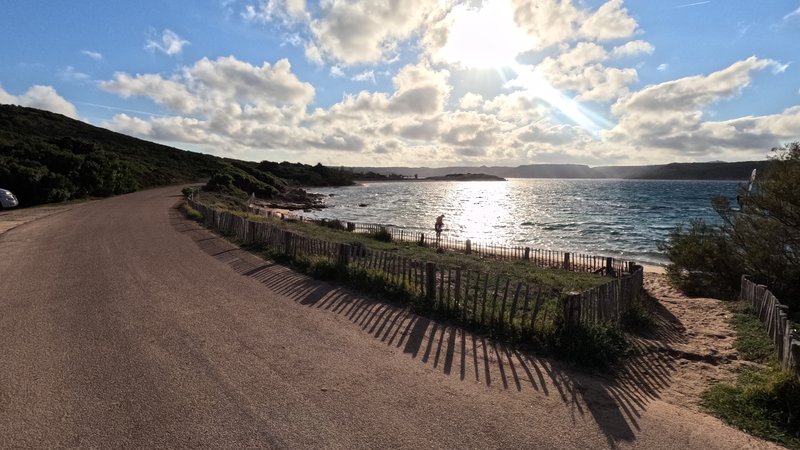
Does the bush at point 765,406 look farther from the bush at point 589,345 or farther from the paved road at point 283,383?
the bush at point 589,345

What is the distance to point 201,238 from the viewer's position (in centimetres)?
1814

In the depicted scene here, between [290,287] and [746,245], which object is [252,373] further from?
[746,245]

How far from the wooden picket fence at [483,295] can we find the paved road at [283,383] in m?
0.69

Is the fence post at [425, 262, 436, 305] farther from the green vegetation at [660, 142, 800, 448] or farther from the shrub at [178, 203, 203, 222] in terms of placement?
the shrub at [178, 203, 203, 222]

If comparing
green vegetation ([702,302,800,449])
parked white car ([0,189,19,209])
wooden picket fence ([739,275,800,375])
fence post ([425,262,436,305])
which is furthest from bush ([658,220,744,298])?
parked white car ([0,189,19,209])

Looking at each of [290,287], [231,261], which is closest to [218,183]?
[231,261]

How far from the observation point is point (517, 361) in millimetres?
6480

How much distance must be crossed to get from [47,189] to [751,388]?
43603 mm

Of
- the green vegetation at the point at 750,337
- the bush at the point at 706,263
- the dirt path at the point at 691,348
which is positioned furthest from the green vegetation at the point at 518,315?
the bush at the point at 706,263

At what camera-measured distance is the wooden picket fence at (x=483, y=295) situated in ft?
24.5

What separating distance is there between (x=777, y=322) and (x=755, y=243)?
618cm

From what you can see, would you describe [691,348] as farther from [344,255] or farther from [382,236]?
[382,236]

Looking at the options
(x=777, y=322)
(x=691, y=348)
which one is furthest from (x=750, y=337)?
(x=691, y=348)

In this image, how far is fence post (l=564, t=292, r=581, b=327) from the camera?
7.03 meters
